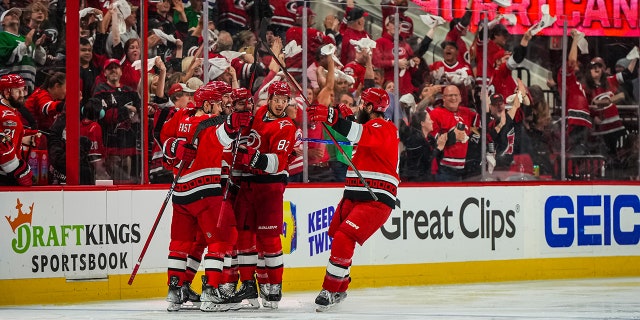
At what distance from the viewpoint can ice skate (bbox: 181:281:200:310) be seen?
29.3ft

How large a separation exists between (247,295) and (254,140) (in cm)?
103

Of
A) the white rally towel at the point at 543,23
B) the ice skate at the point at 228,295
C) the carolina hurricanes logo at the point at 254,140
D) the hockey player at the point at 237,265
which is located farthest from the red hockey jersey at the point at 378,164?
the white rally towel at the point at 543,23

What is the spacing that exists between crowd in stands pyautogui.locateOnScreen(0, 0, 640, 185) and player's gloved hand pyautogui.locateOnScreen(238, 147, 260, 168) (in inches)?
36.8

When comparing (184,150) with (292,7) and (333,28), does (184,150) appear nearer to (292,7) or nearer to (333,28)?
(292,7)

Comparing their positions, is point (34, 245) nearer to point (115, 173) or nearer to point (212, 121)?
point (115, 173)

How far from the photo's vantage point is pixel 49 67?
10016 millimetres

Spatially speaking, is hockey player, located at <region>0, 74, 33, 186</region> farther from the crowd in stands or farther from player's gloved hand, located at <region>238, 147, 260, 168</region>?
player's gloved hand, located at <region>238, 147, 260, 168</region>

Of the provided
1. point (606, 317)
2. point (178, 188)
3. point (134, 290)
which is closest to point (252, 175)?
point (178, 188)

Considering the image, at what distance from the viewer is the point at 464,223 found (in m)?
11.3

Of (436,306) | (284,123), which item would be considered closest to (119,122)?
(284,123)

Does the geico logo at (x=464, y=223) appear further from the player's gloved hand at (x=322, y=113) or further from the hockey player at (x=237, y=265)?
the player's gloved hand at (x=322, y=113)

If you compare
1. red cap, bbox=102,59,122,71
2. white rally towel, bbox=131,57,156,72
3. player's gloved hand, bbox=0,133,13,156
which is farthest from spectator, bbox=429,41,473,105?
player's gloved hand, bbox=0,133,13,156

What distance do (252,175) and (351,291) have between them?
189 centimetres

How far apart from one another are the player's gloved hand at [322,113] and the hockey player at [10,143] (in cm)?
227
